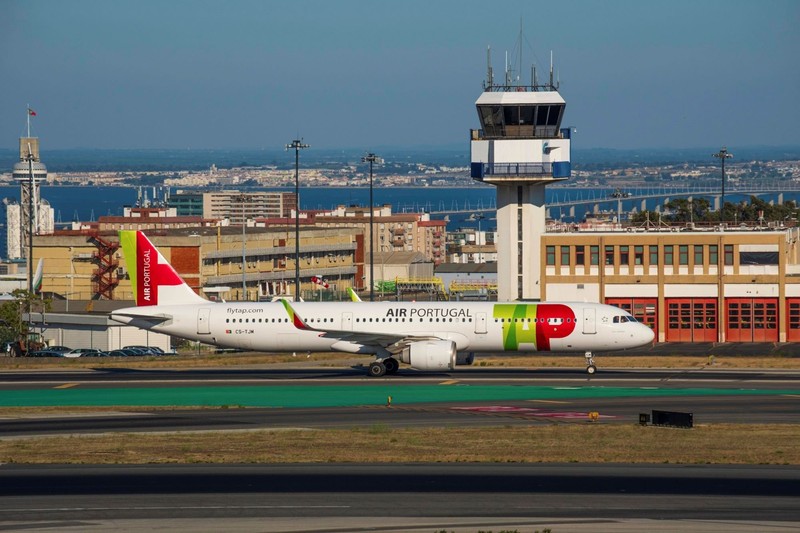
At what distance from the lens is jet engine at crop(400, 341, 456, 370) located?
59531 mm

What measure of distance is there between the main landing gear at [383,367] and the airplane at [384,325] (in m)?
0.05

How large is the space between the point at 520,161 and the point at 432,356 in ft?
95.3

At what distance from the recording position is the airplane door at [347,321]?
62500 millimetres

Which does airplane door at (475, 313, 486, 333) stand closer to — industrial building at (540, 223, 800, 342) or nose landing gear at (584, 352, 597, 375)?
nose landing gear at (584, 352, 597, 375)

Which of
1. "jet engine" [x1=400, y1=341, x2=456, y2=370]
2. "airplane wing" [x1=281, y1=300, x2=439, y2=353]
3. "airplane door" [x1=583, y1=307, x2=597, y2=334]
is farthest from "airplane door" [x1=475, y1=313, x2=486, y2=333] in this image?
"airplane door" [x1=583, y1=307, x2=597, y2=334]

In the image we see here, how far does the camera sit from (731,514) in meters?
27.3

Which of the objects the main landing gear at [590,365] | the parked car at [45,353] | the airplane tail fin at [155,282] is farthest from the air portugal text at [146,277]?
the main landing gear at [590,365]

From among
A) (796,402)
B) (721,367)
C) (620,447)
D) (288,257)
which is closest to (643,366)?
(721,367)

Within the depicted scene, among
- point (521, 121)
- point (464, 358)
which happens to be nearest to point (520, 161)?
point (521, 121)

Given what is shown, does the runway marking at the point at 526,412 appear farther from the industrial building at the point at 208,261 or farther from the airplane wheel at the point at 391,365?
the industrial building at the point at 208,261

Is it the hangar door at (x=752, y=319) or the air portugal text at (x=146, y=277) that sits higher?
the air portugal text at (x=146, y=277)

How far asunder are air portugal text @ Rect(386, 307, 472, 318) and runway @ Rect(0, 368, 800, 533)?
1014 cm

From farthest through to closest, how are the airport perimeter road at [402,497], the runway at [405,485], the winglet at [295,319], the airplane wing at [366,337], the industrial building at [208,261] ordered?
1. the industrial building at [208,261]
2. the winglet at [295,319]
3. the airplane wing at [366,337]
4. the runway at [405,485]
5. the airport perimeter road at [402,497]

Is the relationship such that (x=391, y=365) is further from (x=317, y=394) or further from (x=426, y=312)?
(x=317, y=394)
